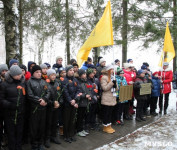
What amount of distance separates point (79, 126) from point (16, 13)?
13.5 ft

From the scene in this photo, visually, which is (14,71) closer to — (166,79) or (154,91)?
(154,91)

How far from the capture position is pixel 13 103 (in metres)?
3.64

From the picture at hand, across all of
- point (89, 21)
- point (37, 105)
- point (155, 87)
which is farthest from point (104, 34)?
point (89, 21)

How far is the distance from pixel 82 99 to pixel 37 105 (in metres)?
1.30

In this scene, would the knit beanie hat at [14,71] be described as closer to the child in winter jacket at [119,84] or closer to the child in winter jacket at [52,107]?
the child in winter jacket at [52,107]

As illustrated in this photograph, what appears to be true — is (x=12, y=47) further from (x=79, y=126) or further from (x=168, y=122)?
(x=168, y=122)

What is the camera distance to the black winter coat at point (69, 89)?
15.0 feet

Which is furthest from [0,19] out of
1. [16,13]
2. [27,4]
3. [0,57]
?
[0,57]

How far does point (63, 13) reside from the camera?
35.9ft

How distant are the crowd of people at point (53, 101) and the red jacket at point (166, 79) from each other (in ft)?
3.83

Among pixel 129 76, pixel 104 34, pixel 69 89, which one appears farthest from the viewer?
pixel 129 76

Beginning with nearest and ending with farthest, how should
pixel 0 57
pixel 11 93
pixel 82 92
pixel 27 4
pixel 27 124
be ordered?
1. pixel 11 93
2. pixel 27 124
3. pixel 82 92
4. pixel 27 4
5. pixel 0 57

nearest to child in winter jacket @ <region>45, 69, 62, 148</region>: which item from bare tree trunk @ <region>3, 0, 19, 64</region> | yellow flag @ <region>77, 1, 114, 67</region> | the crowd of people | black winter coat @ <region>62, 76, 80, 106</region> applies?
the crowd of people

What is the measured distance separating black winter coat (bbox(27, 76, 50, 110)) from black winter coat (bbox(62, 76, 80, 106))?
611 mm
